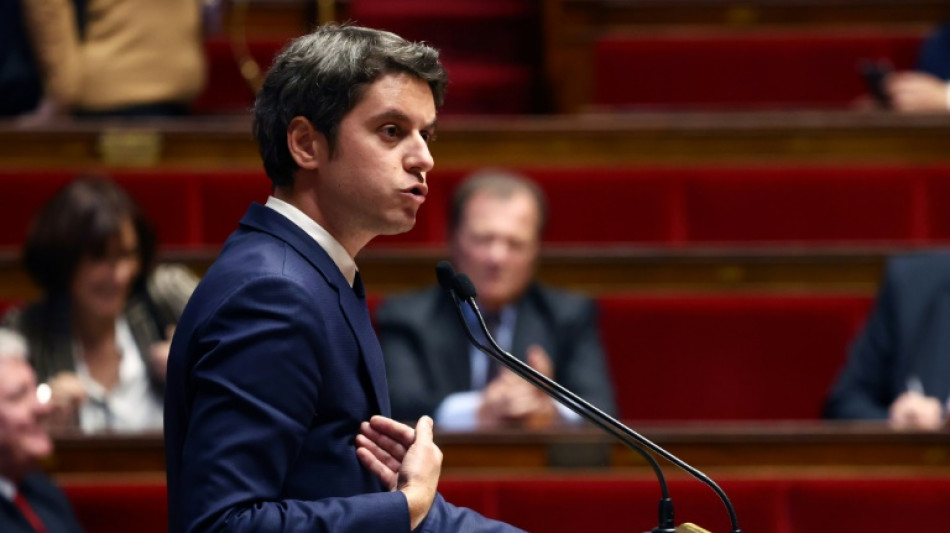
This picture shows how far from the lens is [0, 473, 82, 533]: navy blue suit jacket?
3.31ft

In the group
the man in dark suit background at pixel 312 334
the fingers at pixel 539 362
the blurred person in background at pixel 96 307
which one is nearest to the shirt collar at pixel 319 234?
the man in dark suit background at pixel 312 334

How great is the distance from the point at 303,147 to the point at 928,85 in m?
1.16

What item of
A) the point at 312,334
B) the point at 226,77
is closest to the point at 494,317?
the point at 226,77

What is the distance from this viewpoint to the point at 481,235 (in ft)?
4.19

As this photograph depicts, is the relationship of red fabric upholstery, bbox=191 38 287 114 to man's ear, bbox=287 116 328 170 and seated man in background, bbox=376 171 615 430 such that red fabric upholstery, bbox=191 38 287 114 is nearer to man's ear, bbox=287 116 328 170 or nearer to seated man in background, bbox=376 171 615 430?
seated man in background, bbox=376 171 615 430

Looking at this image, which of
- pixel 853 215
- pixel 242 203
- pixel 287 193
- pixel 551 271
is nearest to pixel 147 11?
pixel 242 203

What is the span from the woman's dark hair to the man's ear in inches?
29.0

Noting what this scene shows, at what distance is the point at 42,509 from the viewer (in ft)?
3.33

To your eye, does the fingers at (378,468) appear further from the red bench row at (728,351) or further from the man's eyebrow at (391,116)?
the red bench row at (728,351)

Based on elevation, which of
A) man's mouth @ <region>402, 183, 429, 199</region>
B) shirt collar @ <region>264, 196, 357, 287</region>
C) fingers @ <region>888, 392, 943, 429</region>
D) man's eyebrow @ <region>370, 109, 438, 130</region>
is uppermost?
man's eyebrow @ <region>370, 109, 438, 130</region>

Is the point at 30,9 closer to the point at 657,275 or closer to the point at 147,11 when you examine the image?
the point at 147,11

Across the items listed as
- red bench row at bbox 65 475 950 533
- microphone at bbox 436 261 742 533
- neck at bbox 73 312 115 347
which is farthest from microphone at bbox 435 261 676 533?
neck at bbox 73 312 115 347

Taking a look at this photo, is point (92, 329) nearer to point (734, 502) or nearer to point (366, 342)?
point (734, 502)

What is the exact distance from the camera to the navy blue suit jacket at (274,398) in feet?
1.62
